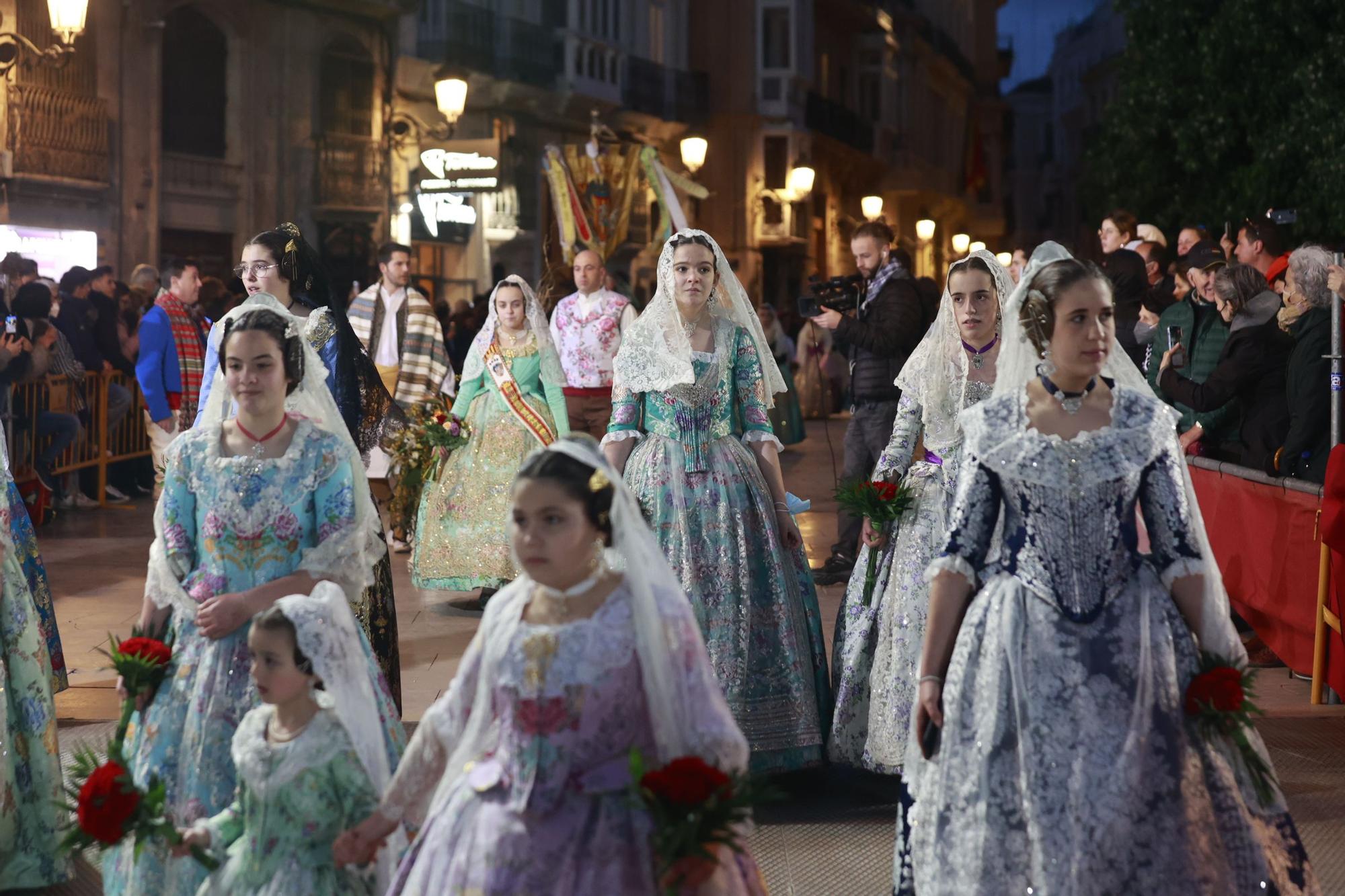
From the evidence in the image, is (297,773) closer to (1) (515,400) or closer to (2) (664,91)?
(1) (515,400)

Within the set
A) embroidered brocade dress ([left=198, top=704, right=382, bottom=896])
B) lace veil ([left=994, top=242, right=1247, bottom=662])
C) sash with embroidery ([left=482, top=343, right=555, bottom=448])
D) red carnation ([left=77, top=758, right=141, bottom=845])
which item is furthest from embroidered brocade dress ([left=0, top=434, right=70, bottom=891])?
sash with embroidery ([left=482, top=343, right=555, bottom=448])

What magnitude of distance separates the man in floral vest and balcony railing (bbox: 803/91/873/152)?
83.5 ft

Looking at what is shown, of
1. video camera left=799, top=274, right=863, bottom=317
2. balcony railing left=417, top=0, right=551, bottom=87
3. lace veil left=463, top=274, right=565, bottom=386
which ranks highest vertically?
balcony railing left=417, top=0, right=551, bottom=87

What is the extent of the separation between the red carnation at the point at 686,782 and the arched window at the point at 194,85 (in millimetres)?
17277

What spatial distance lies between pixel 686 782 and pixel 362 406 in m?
3.39

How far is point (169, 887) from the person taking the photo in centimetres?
402

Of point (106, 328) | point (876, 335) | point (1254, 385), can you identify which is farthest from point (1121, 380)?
point (106, 328)

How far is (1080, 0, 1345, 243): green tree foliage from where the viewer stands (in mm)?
18219

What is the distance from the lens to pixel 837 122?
38.4 m

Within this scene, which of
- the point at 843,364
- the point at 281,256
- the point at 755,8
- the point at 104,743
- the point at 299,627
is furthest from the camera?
the point at 755,8

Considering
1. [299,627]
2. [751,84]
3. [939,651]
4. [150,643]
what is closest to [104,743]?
[150,643]

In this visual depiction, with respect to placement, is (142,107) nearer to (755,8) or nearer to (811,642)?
(811,642)

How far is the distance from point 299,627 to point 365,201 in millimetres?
18455

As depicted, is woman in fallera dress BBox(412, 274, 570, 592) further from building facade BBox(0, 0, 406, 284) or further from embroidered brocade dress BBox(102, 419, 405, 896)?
building facade BBox(0, 0, 406, 284)
